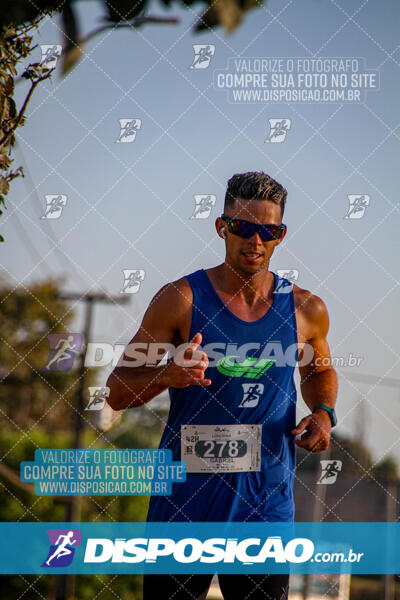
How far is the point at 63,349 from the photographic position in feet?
11.5

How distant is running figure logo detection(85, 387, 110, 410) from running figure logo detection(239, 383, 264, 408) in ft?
2.40

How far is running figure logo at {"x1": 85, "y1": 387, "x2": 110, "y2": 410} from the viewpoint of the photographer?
3.46m

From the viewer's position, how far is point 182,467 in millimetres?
3123

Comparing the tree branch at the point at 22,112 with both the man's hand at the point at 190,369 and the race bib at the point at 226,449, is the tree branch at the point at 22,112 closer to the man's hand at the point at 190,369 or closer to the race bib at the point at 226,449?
the man's hand at the point at 190,369

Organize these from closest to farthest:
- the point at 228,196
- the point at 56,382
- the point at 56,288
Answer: the point at 228,196
the point at 56,288
the point at 56,382

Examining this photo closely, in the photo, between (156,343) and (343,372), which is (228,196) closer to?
(156,343)

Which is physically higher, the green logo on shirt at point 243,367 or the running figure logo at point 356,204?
the running figure logo at point 356,204

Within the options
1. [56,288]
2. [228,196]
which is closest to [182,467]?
[228,196]

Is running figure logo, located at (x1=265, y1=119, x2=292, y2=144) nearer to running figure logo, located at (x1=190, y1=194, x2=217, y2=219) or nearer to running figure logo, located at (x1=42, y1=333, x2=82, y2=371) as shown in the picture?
running figure logo, located at (x1=190, y1=194, x2=217, y2=219)

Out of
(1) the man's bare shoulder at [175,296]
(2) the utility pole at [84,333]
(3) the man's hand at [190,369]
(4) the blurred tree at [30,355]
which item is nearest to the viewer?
(3) the man's hand at [190,369]

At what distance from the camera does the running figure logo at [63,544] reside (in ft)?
11.1

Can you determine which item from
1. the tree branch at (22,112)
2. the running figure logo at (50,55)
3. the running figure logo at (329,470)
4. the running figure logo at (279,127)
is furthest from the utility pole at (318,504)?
the running figure logo at (50,55)

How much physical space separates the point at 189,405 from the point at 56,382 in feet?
6.96

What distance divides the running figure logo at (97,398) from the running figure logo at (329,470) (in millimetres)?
1128
